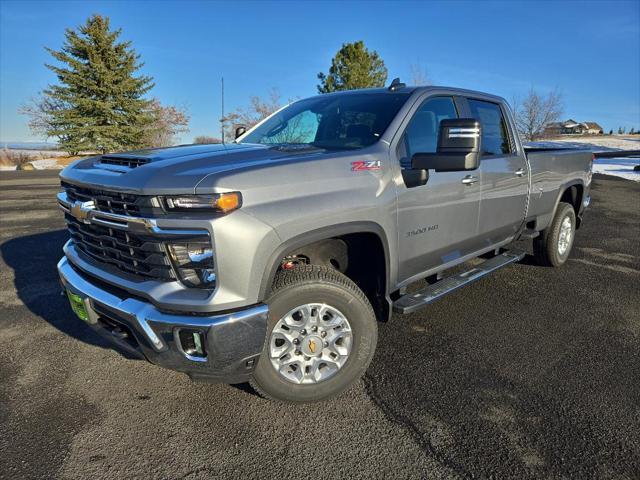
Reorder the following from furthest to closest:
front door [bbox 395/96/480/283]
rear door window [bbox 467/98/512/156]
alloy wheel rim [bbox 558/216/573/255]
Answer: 1. alloy wheel rim [bbox 558/216/573/255]
2. rear door window [bbox 467/98/512/156]
3. front door [bbox 395/96/480/283]

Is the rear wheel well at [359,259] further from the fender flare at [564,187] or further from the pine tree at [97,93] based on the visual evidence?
the pine tree at [97,93]

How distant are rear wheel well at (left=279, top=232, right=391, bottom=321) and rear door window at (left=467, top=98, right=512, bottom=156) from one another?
1710 millimetres

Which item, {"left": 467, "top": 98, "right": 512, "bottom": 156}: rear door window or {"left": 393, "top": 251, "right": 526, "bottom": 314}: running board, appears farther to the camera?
{"left": 467, "top": 98, "right": 512, "bottom": 156}: rear door window

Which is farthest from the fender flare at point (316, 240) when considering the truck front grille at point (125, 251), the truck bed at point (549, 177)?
the truck bed at point (549, 177)

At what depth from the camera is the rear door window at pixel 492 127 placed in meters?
4.15

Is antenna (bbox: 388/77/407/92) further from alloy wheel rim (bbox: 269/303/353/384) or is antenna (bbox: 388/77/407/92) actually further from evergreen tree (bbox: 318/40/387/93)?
evergreen tree (bbox: 318/40/387/93)

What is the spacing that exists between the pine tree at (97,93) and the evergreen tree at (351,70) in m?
13.4

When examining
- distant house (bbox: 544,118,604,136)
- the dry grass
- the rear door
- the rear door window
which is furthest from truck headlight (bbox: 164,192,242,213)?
distant house (bbox: 544,118,604,136)

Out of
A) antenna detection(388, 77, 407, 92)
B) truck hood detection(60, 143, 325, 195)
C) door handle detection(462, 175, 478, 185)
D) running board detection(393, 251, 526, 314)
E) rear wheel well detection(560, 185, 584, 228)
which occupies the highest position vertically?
antenna detection(388, 77, 407, 92)

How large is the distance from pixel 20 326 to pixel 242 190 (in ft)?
9.65

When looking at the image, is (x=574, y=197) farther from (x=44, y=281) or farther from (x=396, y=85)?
(x=44, y=281)

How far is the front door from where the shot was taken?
311cm

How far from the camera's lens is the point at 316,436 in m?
2.47

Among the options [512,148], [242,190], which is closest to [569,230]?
[512,148]
